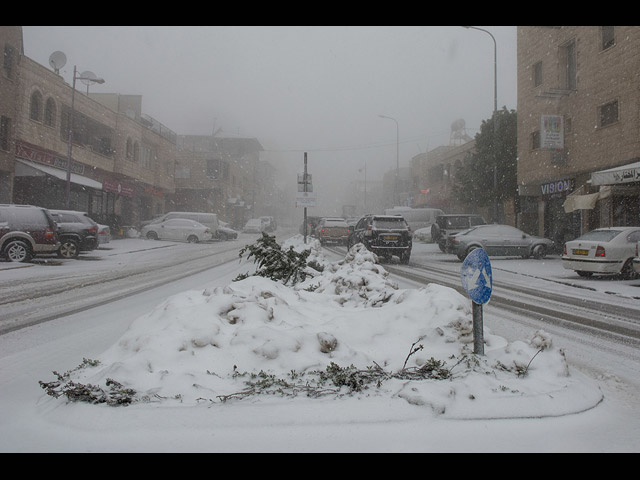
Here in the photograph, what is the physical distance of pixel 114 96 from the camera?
1781 inches

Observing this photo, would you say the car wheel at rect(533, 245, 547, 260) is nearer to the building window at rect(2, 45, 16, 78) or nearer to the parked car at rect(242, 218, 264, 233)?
the building window at rect(2, 45, 16, 78)

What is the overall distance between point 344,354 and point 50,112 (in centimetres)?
2693

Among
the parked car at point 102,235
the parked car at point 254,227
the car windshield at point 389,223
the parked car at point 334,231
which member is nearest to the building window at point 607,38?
the car windshield at point 389,223

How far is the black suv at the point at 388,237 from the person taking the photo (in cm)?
1698

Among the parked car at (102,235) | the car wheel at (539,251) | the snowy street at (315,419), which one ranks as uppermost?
the parked car at (102,235)

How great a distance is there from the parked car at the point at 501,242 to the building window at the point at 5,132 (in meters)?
20.5

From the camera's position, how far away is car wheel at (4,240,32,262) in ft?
47.2

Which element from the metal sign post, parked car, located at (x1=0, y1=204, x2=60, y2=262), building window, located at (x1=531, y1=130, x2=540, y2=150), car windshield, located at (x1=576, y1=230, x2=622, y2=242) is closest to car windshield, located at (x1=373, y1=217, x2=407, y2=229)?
car windshield, located at (x1=576, y1=230, x2=622, y2=242)

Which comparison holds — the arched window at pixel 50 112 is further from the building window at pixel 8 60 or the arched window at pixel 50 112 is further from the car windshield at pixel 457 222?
the car windshield at pixel 457 222

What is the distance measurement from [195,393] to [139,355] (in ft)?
2.23

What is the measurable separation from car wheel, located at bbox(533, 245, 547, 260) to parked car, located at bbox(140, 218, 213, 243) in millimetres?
19674

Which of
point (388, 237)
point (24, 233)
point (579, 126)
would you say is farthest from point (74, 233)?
point (579, 126)
